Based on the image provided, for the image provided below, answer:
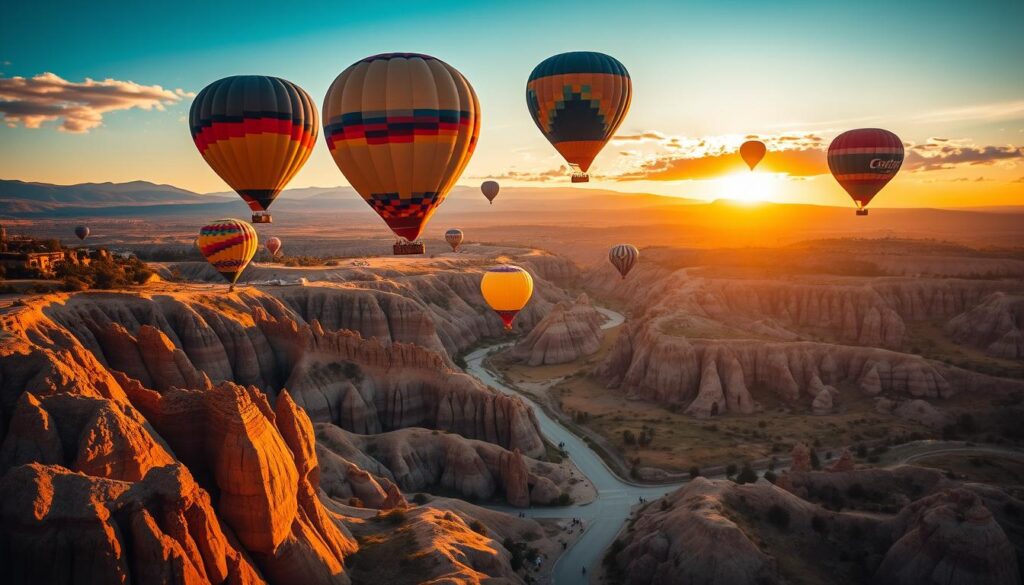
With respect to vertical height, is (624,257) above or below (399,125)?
below

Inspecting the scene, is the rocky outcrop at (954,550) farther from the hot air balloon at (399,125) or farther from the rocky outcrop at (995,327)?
the rocky outcrop at (995,327)

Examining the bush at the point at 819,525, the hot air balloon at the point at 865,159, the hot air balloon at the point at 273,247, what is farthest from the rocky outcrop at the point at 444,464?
the hot air balloon at the point at 273,247

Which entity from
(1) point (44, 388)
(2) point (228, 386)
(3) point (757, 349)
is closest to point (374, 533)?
(2) point (228, 386)

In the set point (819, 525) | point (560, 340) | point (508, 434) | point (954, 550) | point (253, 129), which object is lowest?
point (560, 340)

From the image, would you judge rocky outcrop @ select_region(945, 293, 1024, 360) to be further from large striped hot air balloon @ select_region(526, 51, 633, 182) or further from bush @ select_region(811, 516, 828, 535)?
bush @ select_region(811, 516, 828, 535)

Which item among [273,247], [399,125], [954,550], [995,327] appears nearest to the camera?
[954,550]

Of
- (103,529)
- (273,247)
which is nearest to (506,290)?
(103,529)

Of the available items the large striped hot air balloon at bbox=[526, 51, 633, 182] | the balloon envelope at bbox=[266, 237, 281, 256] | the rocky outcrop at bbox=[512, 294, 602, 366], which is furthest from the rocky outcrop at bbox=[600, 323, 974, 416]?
the balloon envelope at bbox=[266, 237, 281, 256]

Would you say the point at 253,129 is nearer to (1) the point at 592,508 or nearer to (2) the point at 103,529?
A: (2) the point at 103,529
